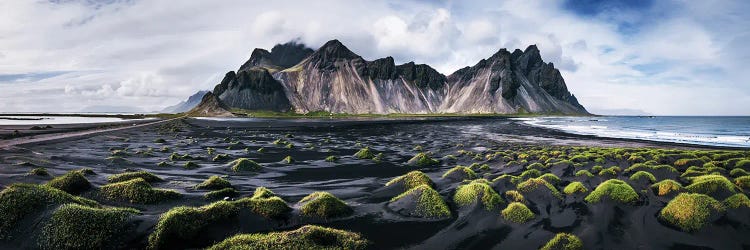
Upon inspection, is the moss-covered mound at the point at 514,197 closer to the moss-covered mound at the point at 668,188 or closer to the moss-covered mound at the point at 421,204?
the moss-covered mound at the point at 421,204

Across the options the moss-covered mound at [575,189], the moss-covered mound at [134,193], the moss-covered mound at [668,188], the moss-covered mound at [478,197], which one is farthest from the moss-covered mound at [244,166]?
the moss-covered mound at [668,188]

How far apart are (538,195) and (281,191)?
9.81 meters

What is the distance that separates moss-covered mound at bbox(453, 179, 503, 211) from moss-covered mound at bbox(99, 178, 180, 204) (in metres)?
9.55

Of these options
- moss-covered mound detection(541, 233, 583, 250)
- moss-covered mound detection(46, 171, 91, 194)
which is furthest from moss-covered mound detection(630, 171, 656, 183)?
moss-covered mound detection(46, 171, 91, 194)

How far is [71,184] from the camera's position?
11.5 meters

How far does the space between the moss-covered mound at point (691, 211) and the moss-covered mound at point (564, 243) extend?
10.7 ft

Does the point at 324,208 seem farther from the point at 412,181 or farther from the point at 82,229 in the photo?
the point at 82,229

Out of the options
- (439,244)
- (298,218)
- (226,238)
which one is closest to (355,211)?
(298,218)

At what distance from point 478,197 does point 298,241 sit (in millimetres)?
6363

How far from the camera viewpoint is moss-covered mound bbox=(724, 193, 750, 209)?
10281mm

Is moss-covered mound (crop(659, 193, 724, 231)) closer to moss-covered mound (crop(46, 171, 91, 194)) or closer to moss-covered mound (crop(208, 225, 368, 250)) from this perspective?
moss-covered mound (crop(208, 225, 368, 250))

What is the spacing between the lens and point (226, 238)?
8.54 meters

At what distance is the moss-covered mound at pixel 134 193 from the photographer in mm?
11195

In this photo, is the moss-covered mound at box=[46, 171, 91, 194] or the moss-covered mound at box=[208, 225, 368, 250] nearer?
the moss-covered mound at box=[208, 225, 368, 250]
